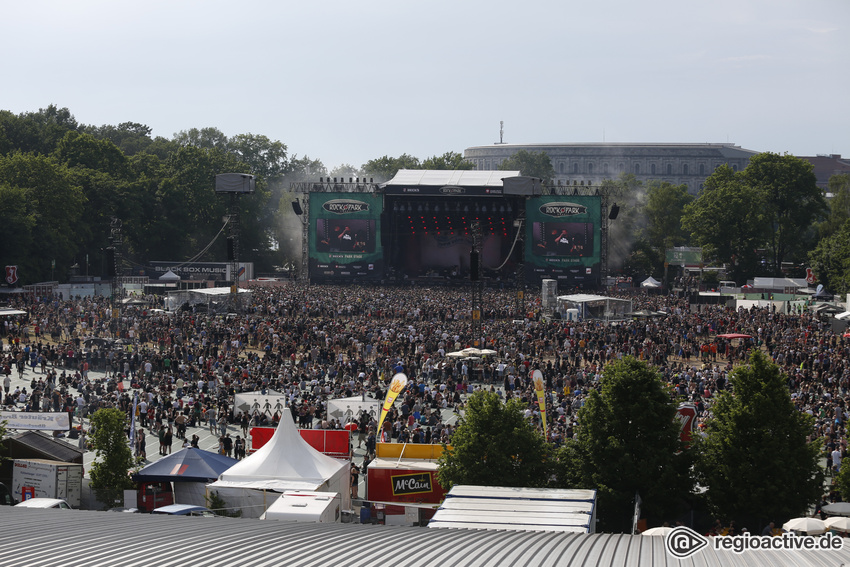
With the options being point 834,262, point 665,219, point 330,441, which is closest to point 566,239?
point 834,262

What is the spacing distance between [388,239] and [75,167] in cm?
2768

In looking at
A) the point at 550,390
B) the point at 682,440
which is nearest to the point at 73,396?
the point at 550,390

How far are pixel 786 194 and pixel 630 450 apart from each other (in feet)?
214

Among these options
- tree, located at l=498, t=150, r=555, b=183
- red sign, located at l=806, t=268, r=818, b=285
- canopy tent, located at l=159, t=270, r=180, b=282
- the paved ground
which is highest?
tree, located at l=498, t=150, r=555, b=183

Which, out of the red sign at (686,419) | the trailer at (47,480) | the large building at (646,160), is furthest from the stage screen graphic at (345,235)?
the large building at (646,160)

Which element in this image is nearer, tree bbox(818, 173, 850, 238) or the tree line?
the tree line

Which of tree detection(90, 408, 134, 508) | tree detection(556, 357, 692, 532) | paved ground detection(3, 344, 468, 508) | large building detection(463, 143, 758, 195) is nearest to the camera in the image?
tree detection(556, 357, 692, 532)

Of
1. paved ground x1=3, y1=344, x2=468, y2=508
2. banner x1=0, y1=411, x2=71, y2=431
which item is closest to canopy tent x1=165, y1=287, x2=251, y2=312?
paved ground x1=3, y1=344, x2=468, y2=508

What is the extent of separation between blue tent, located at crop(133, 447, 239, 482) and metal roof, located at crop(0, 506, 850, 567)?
5.44m

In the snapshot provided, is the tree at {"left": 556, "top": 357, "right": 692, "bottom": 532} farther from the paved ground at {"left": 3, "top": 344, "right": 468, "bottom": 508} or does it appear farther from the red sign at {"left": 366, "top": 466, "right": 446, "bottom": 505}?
the paved ground at {"left": 3, "top": 344, "right": 468, "bottom": 508}

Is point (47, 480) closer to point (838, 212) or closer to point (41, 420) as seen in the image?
point (41, 420)

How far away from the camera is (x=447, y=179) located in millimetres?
62844

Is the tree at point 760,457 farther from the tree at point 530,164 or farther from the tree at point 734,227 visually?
the tree at point 530,164

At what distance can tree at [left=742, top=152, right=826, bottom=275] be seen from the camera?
74.5 metres
